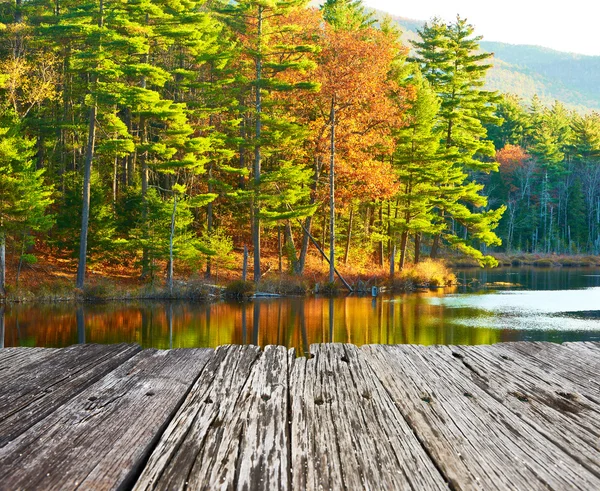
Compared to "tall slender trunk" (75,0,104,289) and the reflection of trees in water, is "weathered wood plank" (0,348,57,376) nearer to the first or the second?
the reflection of trees in water

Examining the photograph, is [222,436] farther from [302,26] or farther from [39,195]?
[302,26]

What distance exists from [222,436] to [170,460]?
21cm

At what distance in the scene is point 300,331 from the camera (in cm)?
1421

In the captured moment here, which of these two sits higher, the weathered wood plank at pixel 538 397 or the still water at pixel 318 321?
the weathered wood plank at pixel 538 397

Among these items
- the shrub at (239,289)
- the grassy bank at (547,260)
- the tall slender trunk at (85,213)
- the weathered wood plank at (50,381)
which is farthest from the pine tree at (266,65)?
the grassy bank at (547,260)

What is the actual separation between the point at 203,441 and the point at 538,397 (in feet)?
4.23

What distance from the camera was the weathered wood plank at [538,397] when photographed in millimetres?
1725

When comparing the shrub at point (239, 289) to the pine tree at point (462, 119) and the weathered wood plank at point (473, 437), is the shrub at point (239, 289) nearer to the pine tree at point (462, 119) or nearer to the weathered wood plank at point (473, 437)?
the pine tree at point (462, 119)

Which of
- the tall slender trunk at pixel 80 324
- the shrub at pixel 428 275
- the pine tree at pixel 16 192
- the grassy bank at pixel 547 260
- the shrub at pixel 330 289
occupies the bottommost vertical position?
the tall slender trunk at pixel 80 324

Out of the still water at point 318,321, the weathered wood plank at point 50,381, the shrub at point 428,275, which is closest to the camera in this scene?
the weathered wood plank at point 50,381

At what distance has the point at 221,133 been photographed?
89.7ft

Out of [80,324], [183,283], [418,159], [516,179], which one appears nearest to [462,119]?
[418,159]

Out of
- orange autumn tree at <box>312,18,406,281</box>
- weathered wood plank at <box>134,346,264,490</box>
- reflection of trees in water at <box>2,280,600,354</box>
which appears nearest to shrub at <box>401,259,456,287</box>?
orange autumn tree at <box>312,18,406,281</box>

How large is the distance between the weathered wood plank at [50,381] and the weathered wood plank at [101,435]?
5 cm
